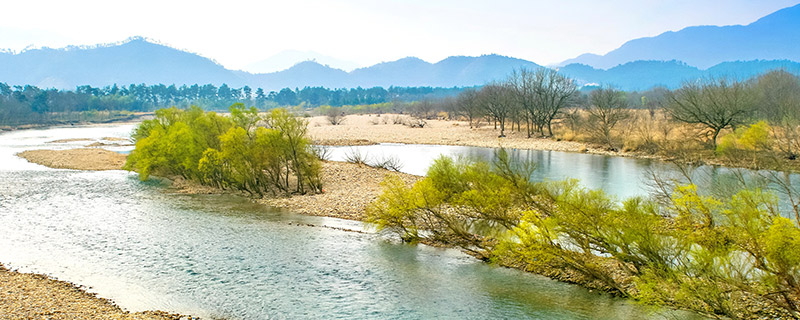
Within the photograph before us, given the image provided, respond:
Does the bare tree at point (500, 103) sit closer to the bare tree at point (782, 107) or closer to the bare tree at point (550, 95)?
the bare tree at point (550, 95)

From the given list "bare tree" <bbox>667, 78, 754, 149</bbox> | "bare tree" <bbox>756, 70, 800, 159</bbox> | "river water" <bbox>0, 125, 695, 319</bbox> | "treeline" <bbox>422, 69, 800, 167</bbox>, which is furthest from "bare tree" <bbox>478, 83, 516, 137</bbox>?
"river water" <bbox>0, 125, 695, 319</bbox>

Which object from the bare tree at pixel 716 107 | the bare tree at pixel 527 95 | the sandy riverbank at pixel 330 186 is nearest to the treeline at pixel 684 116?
the bare tree at pixel 716 107

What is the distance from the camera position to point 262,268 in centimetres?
1917

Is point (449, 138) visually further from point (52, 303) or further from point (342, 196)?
point (52, 303)

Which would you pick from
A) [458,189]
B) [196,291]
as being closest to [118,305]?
[196,291]

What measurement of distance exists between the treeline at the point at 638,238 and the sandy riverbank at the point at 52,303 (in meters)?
10.0

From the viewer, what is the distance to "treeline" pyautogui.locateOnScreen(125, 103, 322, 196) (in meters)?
32.1

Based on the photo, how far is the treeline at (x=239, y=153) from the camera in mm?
32125

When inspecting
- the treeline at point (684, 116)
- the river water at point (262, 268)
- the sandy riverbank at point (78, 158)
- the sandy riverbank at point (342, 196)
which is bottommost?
the river water at point (262, 268)

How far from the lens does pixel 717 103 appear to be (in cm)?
4556

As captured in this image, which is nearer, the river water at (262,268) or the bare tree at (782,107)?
the river water at (262,268)

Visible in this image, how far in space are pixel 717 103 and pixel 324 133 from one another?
55569 mm

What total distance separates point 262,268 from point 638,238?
12811mm

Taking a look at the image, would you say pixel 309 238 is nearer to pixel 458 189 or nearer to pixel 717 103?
A: pixel 458 189
